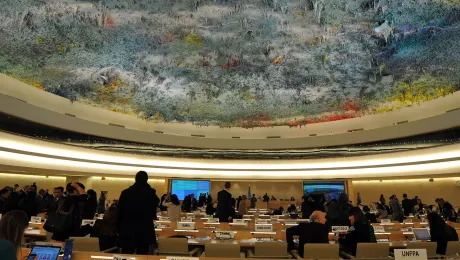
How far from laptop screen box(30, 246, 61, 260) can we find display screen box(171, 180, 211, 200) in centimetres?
1650

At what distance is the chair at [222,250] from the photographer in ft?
13.6

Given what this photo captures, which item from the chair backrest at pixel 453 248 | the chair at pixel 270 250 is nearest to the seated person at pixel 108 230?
the chair at pixel 270 250

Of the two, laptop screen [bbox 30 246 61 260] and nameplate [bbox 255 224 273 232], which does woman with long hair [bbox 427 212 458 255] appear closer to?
nameplate [bbox 255 224 273 232]

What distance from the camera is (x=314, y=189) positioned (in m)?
19.2

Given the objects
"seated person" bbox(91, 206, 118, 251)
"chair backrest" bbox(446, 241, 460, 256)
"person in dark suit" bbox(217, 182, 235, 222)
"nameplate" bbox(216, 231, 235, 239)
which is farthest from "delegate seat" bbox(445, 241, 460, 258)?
"seated person" bbox(91, 206, 118, 251)

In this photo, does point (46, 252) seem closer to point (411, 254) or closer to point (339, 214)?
point (411, 254)

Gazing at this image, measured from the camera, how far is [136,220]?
3633mm

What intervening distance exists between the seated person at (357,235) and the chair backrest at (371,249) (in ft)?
1.99

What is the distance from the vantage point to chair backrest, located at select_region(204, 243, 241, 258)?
13.6ft

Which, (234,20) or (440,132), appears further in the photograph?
(440,132)

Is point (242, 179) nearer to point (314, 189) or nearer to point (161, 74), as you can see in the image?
point (314, 189)

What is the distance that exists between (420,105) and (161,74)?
34.4ft

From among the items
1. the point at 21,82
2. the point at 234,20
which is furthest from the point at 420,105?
the point at 21,82

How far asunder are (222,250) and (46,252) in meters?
2.03
